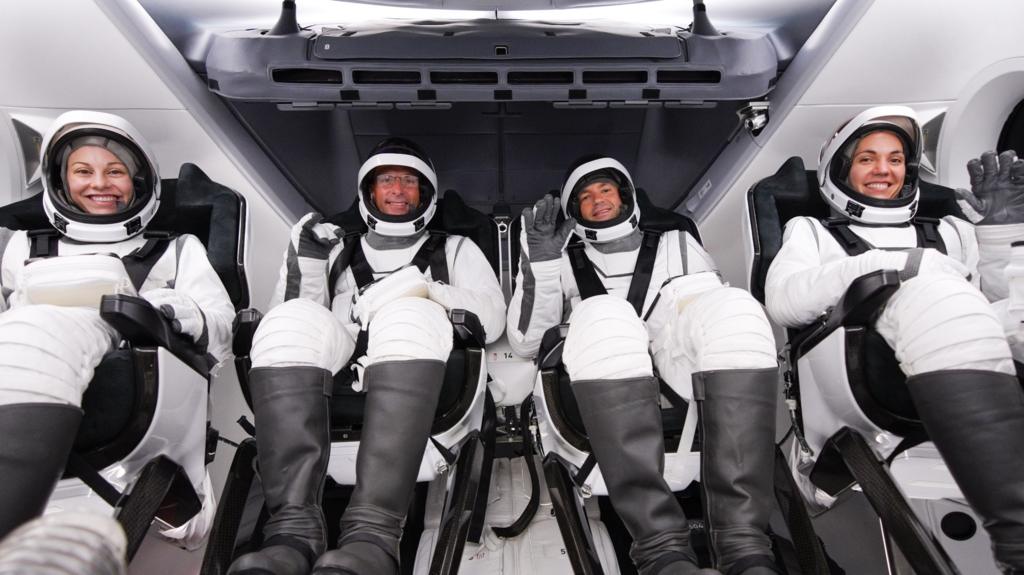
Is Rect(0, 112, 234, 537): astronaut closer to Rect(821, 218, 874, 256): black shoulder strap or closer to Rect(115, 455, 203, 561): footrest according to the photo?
Rect(115, 455, 203, 561): footrest

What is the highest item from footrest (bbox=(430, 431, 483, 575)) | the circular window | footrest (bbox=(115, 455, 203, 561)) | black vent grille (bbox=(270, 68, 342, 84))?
black vent grille (bbox=(270, 68, 342, 84))

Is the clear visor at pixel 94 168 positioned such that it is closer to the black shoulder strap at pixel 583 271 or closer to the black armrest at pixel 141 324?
the black armrest at pixel 141 324

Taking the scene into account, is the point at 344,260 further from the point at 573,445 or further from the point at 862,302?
the point at 862,302

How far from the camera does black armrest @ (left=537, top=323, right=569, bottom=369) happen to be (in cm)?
152

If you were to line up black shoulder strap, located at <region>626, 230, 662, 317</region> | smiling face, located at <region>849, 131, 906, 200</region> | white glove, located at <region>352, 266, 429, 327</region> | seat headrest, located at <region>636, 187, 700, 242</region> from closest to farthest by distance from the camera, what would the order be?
white glove, located at <region>352, 266, 429, 327</region>, smiling face, located at <region>849, 131, 906, 200</region>, black shoulder strap, located at <region>626, 230, 662, 317</region>, seat headrest, located at <region>636, 187, 700, 242</region>

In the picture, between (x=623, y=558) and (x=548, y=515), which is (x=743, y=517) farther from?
(x=548, y=515)

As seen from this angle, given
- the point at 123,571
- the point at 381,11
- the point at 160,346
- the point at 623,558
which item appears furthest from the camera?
the point at 381,11

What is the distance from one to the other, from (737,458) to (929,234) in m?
1.22

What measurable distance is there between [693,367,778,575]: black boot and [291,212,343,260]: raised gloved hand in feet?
4.21

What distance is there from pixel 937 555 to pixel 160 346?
5.65ft

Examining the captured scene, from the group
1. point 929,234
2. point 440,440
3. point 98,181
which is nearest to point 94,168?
point 98,181

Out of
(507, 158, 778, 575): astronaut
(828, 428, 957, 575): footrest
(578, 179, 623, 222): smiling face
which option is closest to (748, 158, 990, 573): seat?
(828, 428, 957, 575): footrest

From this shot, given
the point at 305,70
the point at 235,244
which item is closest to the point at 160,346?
the point at 235,244

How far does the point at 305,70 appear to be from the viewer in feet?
6.48
